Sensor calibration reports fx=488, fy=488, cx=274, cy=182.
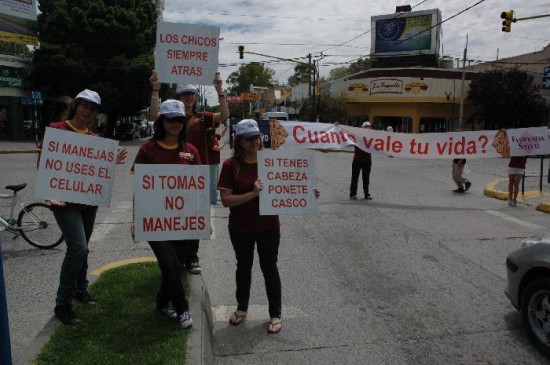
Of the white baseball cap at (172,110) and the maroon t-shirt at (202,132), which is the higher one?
the white baseball cap at (172,110)

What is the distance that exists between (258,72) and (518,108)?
91.6 metres

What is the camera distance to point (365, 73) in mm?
42219

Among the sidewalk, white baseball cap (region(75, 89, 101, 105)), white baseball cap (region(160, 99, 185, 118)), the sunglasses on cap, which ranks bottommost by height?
the sidewalk

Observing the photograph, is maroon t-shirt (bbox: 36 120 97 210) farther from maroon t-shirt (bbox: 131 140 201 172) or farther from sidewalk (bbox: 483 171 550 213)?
sidewalk (bbox: 483 171 550 213)

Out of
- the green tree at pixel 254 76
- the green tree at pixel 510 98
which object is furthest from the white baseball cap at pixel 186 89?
the green tree at pixel 254 76

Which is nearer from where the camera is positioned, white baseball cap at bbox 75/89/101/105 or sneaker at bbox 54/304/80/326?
sneaker at bbox 54/304/80/326

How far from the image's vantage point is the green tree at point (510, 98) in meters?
35.9

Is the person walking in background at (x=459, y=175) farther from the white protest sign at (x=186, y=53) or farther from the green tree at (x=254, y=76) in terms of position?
the green tree at (x=254, y=76)

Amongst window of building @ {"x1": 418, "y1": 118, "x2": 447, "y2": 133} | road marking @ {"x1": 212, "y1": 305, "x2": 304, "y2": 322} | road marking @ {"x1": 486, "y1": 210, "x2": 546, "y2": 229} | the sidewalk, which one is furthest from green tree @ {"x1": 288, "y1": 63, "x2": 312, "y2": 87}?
road marking @ {"x1": 212, "y1": 305, "x2": 304, "y2": 322}

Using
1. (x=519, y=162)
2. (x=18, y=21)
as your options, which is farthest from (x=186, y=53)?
(x=18, y=21)

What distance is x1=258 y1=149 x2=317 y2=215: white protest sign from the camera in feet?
13.7

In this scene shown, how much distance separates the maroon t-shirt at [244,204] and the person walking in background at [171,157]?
0.33 metres

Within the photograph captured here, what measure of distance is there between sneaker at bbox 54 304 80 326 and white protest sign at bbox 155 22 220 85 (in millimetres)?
2598

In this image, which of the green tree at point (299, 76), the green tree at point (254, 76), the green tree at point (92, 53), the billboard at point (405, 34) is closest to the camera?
the green tree at point (92, 53)
